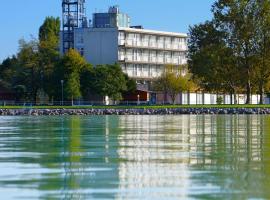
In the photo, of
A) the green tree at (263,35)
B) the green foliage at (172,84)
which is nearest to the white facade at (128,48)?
the green foliage at (172,84)

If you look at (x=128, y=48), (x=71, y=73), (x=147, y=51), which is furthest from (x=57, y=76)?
(x=147, y=51)

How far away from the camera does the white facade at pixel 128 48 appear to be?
459 feet

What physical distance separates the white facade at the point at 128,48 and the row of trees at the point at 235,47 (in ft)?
143

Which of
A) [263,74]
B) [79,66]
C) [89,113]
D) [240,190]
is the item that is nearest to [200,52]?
[263,74]

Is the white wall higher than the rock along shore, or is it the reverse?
the white wall

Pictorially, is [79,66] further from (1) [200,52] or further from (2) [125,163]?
(2) [125,163]

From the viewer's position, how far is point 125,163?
16109 millimetres

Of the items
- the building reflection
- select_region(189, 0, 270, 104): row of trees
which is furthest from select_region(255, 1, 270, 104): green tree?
the building reflection

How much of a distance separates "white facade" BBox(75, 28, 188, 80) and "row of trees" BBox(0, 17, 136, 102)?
1250cm

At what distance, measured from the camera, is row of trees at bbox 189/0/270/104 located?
9431cm

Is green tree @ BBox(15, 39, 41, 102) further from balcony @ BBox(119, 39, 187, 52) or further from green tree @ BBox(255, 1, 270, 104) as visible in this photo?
green tree @ BBox(255, 1, 270, 104)

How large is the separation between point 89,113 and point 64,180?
7037cm

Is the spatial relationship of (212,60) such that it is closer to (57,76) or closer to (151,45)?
(57,76)

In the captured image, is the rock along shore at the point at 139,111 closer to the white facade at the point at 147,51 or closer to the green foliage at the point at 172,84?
the green foliage at the point at 172,84
